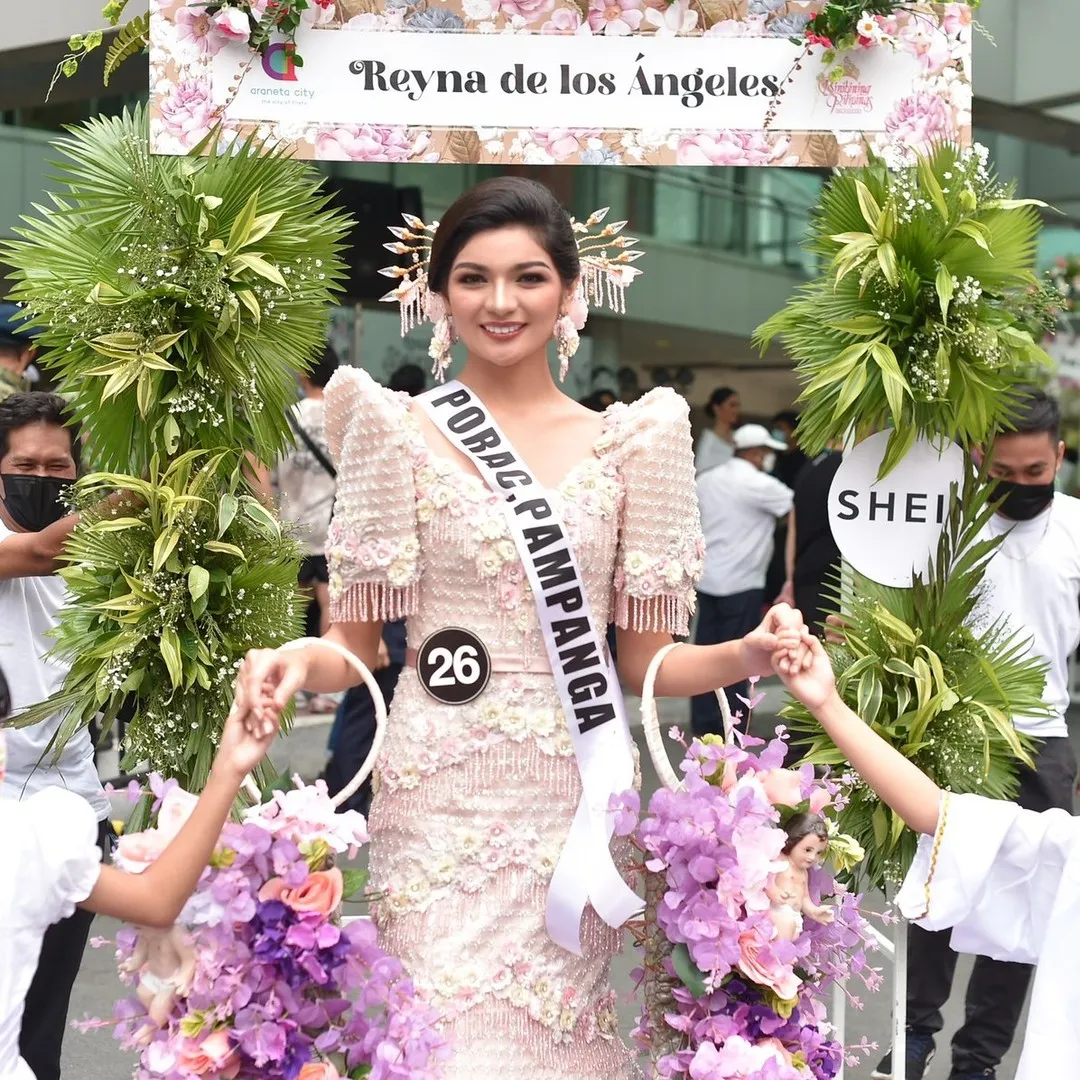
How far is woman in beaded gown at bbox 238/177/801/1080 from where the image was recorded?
2.53 metres

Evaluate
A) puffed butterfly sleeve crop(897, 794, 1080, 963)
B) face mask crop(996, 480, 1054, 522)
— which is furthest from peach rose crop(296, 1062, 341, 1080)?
face mask crop(996, 480, 1054, 522)

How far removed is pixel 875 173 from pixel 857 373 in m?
0.41

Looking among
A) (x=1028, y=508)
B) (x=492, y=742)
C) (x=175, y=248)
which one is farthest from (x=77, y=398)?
(x=1028, y=508)

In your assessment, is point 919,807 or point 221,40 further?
point 221,40

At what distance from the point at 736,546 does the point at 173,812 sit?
6.82m

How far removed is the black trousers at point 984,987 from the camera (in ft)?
14.5

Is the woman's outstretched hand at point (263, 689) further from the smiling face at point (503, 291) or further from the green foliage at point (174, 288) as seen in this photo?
the green foliage at point (174, 288)

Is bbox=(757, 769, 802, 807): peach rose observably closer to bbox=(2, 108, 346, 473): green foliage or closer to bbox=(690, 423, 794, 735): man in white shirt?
bbox=(2, 108, 346, 473): green foliage

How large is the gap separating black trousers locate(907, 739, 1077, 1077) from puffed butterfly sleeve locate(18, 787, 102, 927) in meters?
2.86

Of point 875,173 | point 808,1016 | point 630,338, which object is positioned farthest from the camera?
point 630,338

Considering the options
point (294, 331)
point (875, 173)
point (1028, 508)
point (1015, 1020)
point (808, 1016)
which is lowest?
point (1015, 1020)

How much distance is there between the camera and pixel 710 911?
2439 mm

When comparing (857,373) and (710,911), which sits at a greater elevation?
(857,373)

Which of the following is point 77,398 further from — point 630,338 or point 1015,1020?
point 630,338
